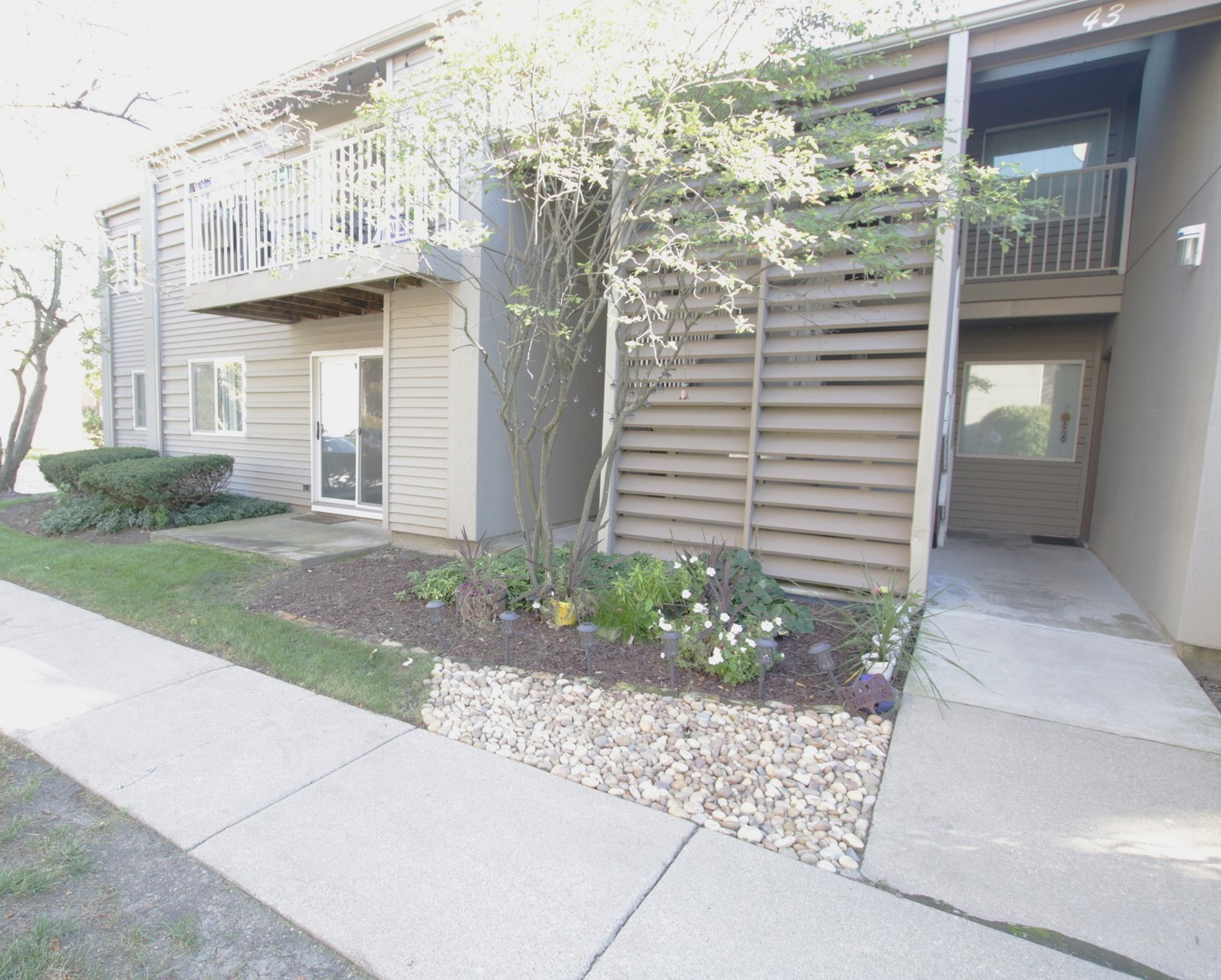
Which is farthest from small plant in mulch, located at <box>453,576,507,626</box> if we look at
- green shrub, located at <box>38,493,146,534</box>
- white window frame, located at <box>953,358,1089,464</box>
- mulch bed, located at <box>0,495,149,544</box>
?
white window frame, located at <box>953,358,1089,464</box>

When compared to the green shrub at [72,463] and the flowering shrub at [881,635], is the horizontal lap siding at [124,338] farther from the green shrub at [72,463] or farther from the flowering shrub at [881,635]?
the flowering shrub at [881,635]

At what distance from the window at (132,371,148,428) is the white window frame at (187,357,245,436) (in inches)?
79.3

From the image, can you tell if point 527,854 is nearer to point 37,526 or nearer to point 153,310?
point 37,526

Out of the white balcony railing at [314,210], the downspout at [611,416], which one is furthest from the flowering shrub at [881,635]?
the white balcony railing at [314,210]

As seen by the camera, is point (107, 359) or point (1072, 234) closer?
point (1072, 234)

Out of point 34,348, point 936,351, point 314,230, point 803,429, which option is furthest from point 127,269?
point 936,351

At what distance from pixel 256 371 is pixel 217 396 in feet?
3.88

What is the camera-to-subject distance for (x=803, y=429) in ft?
17.2

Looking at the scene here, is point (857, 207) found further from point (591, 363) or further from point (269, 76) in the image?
point (269, 76)

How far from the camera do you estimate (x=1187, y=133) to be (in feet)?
16.2

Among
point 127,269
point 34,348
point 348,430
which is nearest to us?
point 348,430

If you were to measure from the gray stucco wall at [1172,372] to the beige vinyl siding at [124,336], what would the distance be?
13.0 metres

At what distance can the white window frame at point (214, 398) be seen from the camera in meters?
9.51

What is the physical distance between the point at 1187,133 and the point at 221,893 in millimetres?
7274
